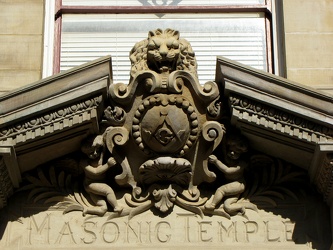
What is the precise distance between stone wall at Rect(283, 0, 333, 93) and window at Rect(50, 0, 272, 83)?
0.40 metres

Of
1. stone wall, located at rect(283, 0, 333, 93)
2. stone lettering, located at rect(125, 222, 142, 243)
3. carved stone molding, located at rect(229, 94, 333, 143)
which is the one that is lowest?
stone lettering, located at rect(125, 222, 142, 243)

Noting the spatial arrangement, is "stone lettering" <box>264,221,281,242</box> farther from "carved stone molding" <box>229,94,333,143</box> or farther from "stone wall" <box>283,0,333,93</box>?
"stone wall" <box>283,0,333,93</box>

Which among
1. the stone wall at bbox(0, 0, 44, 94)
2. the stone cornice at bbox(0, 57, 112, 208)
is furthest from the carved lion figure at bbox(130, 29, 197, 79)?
the stone wall at bbox(0, 0, 44, 94)

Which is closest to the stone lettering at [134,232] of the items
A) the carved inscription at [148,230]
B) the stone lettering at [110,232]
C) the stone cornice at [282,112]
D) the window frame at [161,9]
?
the carved inscription at [148,230]

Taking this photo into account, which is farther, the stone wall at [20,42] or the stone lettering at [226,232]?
the stone wall at [20,42]

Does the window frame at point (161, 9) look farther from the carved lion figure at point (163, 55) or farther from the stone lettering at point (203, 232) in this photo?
the stone lettering at point (203, 232)

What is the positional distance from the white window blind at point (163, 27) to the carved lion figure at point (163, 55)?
1413 millimetres

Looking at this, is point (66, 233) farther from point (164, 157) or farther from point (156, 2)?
point (156, 2)

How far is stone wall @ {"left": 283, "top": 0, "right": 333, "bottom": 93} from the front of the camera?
48.0 ft

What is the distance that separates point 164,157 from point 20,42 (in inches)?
103

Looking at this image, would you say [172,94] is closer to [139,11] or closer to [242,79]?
[242,79]

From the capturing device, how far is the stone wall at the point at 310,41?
14.6 meters

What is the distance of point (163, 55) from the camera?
13.5 metres

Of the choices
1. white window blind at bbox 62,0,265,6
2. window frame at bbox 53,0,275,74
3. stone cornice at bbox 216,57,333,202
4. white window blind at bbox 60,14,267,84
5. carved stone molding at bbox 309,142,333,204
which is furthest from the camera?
white window blind at bbox 62,0,265,6
